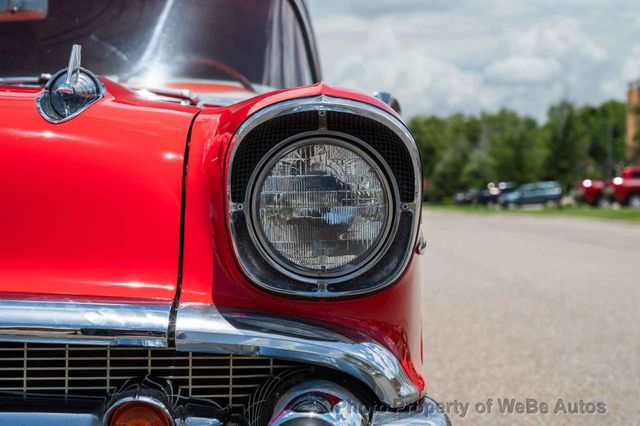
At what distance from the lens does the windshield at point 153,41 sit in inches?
102

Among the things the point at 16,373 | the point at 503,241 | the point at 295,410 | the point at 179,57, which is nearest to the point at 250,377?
the point at 295,410

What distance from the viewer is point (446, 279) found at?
7848 millimetres

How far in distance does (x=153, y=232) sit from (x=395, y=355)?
0.58 metres

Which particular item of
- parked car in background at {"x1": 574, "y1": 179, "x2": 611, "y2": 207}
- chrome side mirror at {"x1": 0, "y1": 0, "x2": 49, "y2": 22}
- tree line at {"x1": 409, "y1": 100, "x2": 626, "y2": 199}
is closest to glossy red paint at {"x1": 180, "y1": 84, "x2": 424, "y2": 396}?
chrome side mirror at {"x1": 0, "y1": 0, "x2": 49, "y2": 22}

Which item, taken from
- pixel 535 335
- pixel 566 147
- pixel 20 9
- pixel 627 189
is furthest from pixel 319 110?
pixel 566 147

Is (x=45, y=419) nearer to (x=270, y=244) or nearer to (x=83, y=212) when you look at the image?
(x=83, y=212)

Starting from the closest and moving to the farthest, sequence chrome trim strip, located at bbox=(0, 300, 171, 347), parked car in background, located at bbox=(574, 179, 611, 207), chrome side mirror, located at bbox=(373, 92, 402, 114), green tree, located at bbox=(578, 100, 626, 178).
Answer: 1. chrome trim strip, located at bbox=(0, 300, 171, 347)
2. chrome side mirror, located at bbox=(373, 92, 402, 114)
3. parked car in background, located at bbox=(574, 179, 611, 207)
4. green tree, located at bbox=(578, 100, 626, 178)

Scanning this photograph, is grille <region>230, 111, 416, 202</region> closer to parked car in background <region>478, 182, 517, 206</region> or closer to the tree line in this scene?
the tree line

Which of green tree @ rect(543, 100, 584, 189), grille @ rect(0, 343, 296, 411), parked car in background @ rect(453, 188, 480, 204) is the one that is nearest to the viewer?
grille @ rect(0, 343, 296, 411)

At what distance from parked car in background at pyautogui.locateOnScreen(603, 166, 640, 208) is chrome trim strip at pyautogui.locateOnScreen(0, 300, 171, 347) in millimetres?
31927

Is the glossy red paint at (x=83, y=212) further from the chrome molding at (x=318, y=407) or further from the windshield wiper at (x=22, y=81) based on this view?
the windshield wiper at (x=22, y=81)

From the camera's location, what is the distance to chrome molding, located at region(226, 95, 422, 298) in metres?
1.60

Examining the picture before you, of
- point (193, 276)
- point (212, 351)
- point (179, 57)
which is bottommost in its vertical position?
point (212, 351)

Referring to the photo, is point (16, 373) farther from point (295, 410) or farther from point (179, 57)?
point (179, 57)
